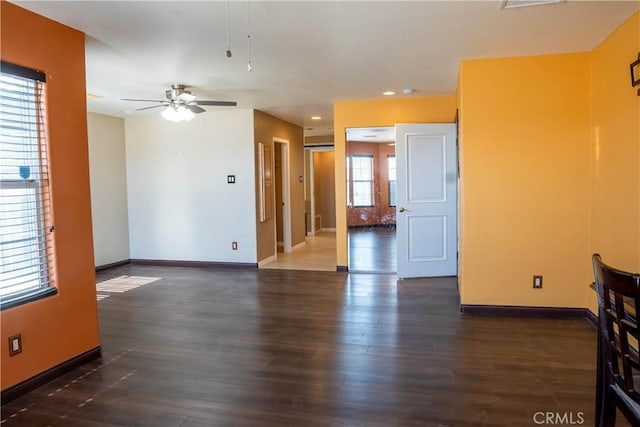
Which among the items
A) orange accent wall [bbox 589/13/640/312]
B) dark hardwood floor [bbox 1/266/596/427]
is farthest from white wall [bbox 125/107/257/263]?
orange accent wall [bbox 589/13/640/312]

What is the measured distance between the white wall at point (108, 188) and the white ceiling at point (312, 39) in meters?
1.61

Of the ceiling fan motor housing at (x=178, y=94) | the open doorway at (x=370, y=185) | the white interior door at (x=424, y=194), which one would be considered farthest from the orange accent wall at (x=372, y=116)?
the open doorway at (x=370, y=185)

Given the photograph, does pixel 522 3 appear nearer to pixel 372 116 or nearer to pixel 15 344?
pixel 372 116

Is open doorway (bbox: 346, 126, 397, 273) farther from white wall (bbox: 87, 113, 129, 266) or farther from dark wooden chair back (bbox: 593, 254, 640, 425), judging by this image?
dark wooden chair back (bbox: 593, 254, 640, 425)

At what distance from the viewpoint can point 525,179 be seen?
13.0ft

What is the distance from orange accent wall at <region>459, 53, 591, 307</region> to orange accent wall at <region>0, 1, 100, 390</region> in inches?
128

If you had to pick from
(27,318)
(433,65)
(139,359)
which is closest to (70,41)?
(27,318)

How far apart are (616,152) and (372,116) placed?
319cm

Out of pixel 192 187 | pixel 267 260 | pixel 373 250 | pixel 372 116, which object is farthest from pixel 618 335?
pixel 373 250

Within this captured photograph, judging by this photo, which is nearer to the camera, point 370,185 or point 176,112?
point 176,112

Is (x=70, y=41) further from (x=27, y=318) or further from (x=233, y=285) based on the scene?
(x=233, y=285)

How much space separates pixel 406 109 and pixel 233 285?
3296 millimetres

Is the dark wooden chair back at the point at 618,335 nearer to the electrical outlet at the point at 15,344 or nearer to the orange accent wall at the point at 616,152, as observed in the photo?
the orange accent wall at the point at 616,152

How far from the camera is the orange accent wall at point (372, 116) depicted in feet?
18.8
